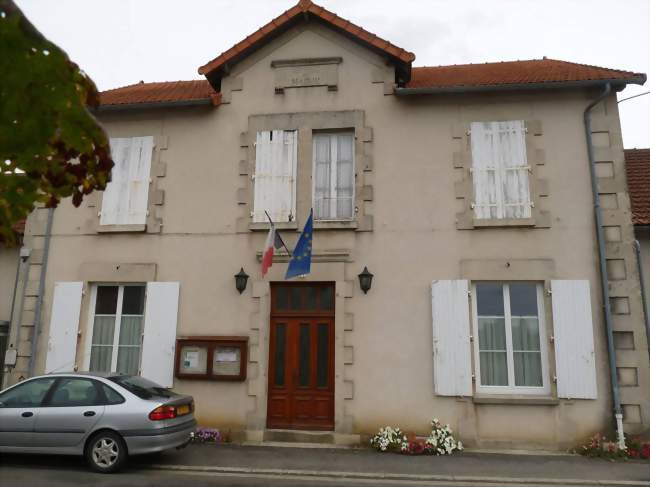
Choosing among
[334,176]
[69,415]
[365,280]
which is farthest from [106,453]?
[334,176]

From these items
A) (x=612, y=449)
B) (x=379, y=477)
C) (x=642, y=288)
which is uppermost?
(x=642, y=288)

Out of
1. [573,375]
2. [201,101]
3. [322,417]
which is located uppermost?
[201,101]

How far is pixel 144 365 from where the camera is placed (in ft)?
28.7

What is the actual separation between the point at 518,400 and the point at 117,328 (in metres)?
6.72

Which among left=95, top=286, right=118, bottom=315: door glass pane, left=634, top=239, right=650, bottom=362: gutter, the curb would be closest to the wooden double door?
the curb

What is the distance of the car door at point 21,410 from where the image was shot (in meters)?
6.67

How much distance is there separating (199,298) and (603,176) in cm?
698

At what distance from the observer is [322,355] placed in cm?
859

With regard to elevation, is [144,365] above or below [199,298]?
below

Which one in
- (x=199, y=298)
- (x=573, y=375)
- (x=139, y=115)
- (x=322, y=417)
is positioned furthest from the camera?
(x=139, y=115)

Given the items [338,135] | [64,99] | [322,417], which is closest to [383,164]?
[338,135]

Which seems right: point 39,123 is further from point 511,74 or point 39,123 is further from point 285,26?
point 511,74

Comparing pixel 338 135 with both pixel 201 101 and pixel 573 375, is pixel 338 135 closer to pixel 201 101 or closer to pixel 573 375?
pixel 201 101

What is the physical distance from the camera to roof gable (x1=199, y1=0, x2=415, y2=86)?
9.09 meters
